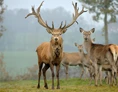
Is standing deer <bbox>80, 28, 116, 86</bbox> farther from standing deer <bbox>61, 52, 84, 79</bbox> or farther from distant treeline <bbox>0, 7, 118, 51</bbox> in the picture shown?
distant treeline <bbox>0, 7, 118, 51</bbox>

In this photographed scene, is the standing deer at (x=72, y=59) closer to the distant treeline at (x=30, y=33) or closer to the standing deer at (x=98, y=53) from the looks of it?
the standing deer at (x=98, y=53)

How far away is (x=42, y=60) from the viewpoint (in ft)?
43.3

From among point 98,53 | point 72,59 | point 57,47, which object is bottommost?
point 72,59

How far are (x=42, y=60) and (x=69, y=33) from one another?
1870 inches

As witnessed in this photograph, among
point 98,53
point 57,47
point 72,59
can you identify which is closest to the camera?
point 57,47

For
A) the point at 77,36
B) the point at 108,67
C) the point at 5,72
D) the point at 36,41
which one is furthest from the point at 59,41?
the point at 36,41

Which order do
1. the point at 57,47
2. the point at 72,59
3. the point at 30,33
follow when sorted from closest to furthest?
the point at 57,47 < the point at 72,59 < the point at 30,33

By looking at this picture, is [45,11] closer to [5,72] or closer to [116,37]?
[116,37]

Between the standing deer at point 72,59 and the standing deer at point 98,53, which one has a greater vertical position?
the standing deer at point 98,53

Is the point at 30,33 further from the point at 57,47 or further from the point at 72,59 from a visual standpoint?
the point at 57,47

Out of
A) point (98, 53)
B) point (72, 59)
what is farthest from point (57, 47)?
point (72, 59)

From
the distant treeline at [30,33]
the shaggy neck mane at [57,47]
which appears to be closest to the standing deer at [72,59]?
the shaggy neck mane at [57,47]

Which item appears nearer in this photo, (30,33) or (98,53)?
(98,53)

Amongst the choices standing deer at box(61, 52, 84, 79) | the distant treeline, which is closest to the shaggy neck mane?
standing deer at box(61, 52, 84, 79)
